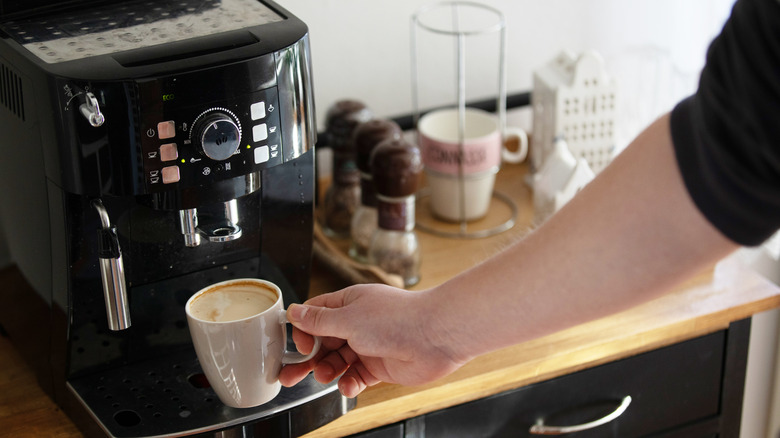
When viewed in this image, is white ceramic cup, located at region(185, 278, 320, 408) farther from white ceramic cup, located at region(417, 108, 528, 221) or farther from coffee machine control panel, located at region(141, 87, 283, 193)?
white ceramic cup, located at region(417, 108, 528, 221)

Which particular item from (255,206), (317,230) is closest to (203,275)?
(255,206)

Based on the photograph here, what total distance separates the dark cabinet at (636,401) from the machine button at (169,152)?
393 millimetres

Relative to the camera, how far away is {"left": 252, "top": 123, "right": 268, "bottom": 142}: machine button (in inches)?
32.3

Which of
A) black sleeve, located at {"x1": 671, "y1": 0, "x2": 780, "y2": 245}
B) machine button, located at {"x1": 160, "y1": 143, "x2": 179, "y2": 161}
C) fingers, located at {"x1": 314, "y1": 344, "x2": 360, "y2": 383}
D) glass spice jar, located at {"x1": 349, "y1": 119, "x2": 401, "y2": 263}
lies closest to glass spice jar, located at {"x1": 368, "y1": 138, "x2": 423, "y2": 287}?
glass spice jar, located at {"x1": 349, "y1": 119, "x2": 401, "y2": 263}

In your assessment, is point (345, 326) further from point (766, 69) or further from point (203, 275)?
point (766, 69)

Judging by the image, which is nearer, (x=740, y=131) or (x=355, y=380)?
(x=740, y=131)

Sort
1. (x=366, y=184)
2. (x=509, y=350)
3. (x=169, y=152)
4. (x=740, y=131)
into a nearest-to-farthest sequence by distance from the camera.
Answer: (x=740, y=131) → (x=169, y=152) → (x=509, y=350) → (x=366, y=184)

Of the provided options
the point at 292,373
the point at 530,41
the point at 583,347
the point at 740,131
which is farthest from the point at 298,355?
the point at 530,41

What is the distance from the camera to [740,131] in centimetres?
57

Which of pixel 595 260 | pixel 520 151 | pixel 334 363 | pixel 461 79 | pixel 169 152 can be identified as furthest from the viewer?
pixel 520 151

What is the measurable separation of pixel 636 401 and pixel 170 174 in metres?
0.65

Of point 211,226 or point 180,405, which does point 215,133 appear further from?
point 180,405

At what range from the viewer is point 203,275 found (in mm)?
939

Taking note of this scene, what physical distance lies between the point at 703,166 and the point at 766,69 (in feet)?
0.25
